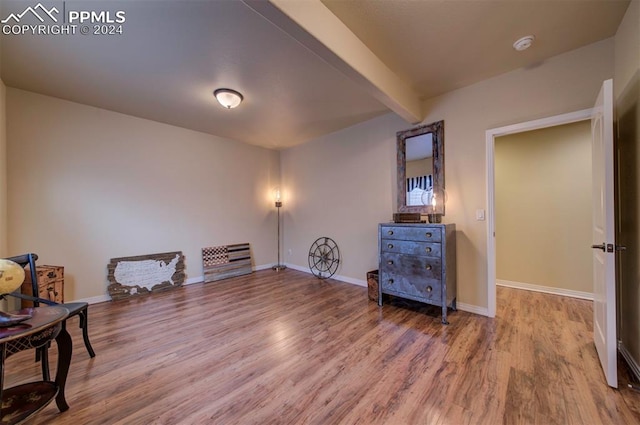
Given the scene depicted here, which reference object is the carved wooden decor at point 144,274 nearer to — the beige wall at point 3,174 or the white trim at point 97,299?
the white trim at point 97,299

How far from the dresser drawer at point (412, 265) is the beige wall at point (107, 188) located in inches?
126

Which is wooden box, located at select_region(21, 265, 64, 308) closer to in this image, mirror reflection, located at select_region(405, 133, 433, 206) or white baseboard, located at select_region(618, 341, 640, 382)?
mirror reflection, located at select_region(405, 133, 433, 206)

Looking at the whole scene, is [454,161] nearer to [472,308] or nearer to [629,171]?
[629,171]

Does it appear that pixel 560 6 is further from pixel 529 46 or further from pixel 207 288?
pixel 207 288

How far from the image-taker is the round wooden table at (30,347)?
118 cm

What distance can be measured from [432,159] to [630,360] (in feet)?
7.85

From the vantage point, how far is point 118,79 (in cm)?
261

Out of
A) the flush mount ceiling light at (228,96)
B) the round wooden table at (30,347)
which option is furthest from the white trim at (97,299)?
the flush mount ceiling light at (228,96)

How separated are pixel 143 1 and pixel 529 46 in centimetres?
321

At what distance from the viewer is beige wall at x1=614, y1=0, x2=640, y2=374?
1658mm

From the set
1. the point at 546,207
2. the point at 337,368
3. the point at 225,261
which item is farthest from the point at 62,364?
the point at 546,207

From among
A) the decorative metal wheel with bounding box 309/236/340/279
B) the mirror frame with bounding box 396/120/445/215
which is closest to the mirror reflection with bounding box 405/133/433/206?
the mirror frame with bounding box 396/120/445/215

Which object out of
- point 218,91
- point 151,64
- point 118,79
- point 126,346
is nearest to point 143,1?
point 151,64

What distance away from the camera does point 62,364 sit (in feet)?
4.82
